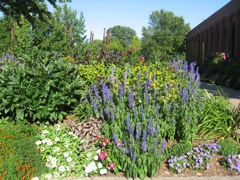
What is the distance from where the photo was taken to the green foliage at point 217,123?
524cm

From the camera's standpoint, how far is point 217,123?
532 cm

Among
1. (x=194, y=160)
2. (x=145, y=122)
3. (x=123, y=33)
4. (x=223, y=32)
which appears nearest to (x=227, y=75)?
(x=194, y=160)

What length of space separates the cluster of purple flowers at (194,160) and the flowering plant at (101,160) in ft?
2.59

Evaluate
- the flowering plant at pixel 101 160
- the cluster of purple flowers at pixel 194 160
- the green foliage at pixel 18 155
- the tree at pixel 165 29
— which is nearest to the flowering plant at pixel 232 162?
the cluster of purple flowers at pixel 194 160

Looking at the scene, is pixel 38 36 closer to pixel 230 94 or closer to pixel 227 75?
pixel 227 75

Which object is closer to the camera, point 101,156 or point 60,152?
point 101,156

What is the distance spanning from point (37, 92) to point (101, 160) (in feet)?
5.67

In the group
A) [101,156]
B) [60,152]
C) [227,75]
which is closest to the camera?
[101,156]

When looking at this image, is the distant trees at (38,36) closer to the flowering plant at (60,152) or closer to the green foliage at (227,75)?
the green foliage at (227,75)

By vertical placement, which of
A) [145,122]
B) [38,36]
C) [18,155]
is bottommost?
[18,155]

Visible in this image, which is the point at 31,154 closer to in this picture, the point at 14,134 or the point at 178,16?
the point at 14,134

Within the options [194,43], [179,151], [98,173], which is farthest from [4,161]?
[194,43]

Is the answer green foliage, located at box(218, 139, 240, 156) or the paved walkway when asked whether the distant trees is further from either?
Result: green foliage, located at box(218, 139, 240, 156)

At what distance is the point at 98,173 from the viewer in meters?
4.22
